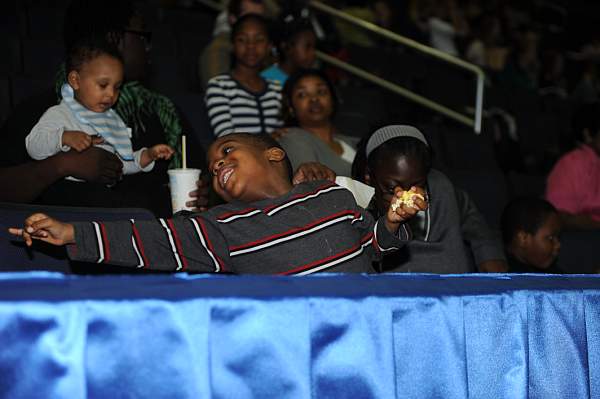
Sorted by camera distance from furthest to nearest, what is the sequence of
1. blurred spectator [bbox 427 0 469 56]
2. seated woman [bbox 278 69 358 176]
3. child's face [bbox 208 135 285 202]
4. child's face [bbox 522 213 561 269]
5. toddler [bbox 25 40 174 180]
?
blurred spectator [bbox 427 0 469 56], child's face [bbox 522 213 561 269], seated woman [bbox 278 69 358 176], toddler [bbox 25 40 174 180], child's face [bbox 208 135 285 202]

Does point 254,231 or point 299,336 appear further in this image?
point 254,231

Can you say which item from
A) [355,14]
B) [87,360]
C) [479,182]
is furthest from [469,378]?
[355,14]

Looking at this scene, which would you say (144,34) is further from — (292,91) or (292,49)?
(292,49)

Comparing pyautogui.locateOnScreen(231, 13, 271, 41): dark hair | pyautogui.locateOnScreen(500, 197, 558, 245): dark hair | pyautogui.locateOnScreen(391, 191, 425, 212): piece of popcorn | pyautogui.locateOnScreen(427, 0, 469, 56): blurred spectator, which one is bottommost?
pyautogui.locateOnScreen(500, 197, 558, 245): dark hair

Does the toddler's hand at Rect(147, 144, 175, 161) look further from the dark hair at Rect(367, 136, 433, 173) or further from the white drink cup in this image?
the dark hair at Rect(367, 136, 433, 173)

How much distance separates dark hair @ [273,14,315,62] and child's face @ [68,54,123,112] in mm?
1521

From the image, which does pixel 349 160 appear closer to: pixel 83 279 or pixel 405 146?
pixel 405 146

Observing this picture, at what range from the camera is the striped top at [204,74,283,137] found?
305cm

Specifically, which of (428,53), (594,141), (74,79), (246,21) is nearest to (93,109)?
(74,79)

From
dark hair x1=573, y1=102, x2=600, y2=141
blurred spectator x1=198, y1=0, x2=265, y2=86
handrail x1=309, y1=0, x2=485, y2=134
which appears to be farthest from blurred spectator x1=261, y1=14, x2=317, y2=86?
dark hair x1=573, y1=102, x2=600, y2=141

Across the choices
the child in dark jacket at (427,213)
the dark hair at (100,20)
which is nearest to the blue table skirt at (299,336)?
the child in dark jacket at (427,213)

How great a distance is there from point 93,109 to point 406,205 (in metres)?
1.09

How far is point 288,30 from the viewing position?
370cm

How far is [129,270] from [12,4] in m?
2.68
